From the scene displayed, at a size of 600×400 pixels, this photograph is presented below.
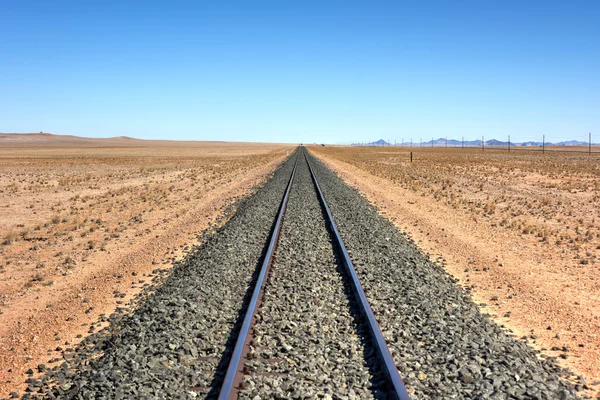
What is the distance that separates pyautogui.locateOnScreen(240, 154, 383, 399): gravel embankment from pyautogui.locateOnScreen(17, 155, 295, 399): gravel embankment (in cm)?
47

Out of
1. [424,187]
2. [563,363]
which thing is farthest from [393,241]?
[424,187]

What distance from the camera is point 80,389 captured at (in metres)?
4.70

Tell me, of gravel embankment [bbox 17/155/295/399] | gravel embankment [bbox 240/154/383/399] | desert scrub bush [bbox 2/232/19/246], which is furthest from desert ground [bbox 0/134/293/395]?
gravel embankment [bbox 240/154/383/399]

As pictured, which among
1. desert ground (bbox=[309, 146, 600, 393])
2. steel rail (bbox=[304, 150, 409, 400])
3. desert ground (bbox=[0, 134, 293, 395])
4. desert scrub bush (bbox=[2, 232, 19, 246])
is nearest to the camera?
steel rail (bbox=[304, 150, 409, 400])

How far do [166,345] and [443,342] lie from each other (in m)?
3.36

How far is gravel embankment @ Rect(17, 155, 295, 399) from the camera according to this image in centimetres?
473

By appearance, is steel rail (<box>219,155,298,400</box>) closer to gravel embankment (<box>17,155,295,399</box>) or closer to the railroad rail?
the railroad rail

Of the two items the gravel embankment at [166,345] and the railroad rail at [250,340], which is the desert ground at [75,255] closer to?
the gravel embankment at [166,345]

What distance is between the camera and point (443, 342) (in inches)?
226

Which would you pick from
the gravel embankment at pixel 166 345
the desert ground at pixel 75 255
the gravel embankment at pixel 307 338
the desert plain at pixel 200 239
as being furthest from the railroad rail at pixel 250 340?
the desert ground at pixel 75 255

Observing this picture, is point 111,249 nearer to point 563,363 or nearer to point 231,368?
point 231,368

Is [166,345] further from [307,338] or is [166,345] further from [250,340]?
[307,338]

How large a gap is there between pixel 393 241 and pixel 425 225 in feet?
12.1

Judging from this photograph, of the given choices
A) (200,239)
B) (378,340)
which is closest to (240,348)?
(378,340)
